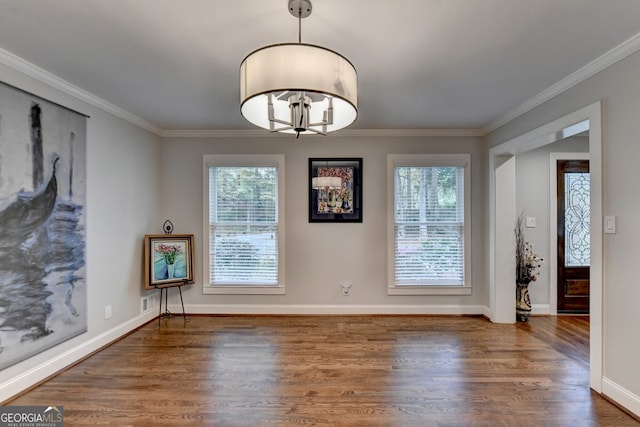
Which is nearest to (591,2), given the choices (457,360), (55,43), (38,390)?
(457,360)

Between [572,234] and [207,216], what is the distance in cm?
Answer: 490

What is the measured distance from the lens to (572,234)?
426 cm

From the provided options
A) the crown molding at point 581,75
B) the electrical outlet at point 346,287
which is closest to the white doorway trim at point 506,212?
the crown molding at point 581,75

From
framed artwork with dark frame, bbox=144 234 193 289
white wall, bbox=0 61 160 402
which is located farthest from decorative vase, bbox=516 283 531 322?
white wall, bbox=0 61 160 402

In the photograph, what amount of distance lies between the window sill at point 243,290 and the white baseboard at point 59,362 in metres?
0.89

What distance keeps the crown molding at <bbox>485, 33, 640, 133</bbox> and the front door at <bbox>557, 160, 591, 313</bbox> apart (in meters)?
1.53

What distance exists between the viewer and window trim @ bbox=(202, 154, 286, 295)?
4.18 metres

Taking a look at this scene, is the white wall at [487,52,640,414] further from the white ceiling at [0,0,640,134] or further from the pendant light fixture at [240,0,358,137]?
the pendant light fixture at [240,0,358,137]

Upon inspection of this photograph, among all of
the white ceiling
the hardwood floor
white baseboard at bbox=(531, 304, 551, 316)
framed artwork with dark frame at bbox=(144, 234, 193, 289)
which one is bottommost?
the hardwood floor

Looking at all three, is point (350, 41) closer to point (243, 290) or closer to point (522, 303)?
point (243, 290)

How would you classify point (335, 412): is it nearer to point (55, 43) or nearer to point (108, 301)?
point (108, 301)

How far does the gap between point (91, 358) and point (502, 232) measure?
4569 millimetres

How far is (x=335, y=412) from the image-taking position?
6.96 feet

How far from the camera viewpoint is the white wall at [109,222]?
8.67 ft
